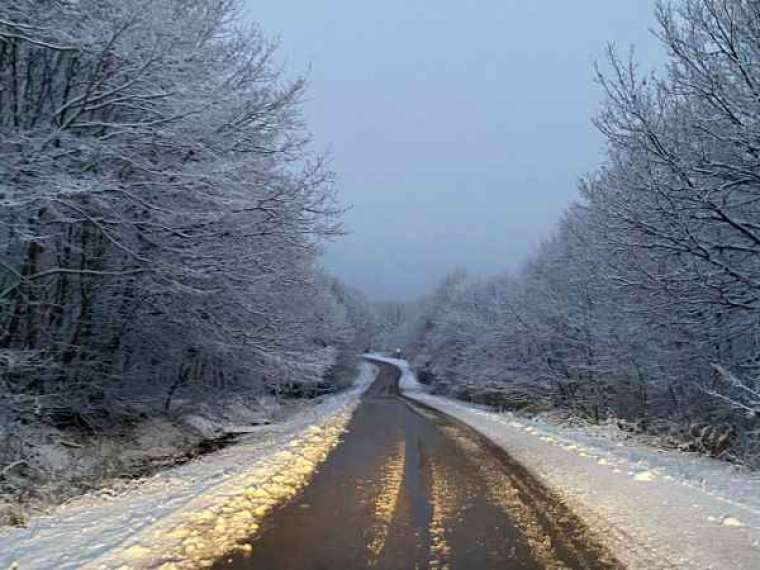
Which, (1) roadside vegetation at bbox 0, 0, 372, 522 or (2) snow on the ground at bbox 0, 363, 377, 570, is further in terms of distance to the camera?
(1) roadside vegetation at bbox 0, 0, 372, 522

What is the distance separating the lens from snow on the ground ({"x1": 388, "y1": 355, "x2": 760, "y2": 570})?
559cm

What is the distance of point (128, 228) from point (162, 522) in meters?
7.59

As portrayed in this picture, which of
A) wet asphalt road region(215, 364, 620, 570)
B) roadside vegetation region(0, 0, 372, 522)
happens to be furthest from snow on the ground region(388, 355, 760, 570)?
roadside vegetation region(0, 0, 372, 522)

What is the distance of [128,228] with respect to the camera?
12.4 metres

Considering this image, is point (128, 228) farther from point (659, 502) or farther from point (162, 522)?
point (659, 502)

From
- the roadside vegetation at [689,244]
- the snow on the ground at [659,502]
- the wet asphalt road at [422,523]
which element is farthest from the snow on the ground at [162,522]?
the roadside vegetation at [689,244]

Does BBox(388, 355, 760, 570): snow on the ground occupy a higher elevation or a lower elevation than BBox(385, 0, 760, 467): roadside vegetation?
lower

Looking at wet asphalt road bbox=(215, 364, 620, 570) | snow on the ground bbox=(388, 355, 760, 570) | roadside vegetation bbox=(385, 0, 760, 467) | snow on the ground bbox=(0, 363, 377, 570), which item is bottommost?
snow on the ground bbox=(0, 363, 377, 570)

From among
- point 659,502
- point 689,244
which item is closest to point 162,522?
point 659,502

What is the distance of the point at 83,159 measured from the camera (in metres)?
9.24

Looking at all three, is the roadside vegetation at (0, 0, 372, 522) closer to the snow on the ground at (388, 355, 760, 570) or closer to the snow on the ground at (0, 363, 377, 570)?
the snow on the ground at (0, 363, 377, 570)

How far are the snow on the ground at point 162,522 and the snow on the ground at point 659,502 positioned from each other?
352cm

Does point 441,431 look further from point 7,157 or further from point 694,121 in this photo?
point 7,157

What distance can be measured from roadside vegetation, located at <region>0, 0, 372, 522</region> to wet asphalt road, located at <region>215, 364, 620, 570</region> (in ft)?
11.4
